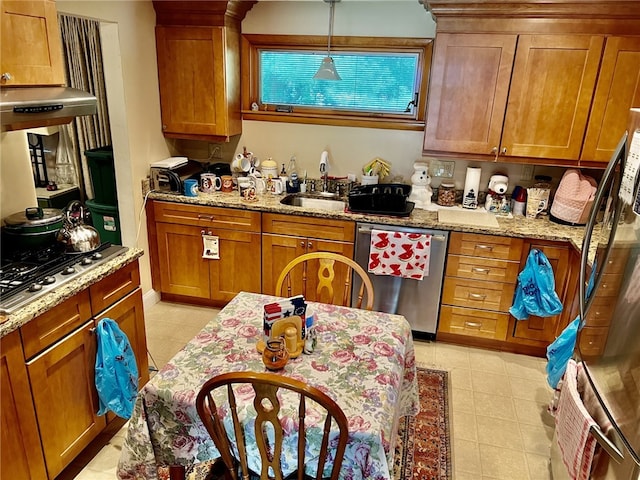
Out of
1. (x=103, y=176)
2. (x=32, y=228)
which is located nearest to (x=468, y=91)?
(x=32, y=228)

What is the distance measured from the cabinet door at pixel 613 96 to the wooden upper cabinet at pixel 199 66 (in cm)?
235

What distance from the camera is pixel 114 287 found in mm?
2172

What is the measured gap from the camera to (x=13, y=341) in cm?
166

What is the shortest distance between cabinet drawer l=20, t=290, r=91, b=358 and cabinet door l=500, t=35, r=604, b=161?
2541mm

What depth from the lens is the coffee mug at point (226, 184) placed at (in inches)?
139

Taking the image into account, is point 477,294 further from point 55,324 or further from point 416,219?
point 55,324

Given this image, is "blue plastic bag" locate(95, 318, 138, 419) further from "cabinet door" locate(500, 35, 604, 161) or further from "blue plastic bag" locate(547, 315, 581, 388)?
"cabinet door" locate(500, 35, 604, 161)

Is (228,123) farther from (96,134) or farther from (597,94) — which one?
(597,94)

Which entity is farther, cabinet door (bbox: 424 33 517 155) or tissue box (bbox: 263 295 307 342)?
cabinet door (bbox: 424 33 517 155)

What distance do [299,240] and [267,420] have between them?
197 centimetres

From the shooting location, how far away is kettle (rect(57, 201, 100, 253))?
2.10 m

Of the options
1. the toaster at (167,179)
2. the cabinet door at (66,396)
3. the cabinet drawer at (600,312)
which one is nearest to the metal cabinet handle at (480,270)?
the cabinet drawer at (600,312)

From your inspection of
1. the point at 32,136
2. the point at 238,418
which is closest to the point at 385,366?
the point at 238,418

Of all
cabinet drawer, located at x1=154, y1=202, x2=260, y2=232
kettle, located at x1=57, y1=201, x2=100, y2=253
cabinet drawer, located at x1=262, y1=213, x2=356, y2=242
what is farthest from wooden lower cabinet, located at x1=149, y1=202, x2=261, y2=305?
kettle, located at x1=57, y1=201, x2=100, y2=253
